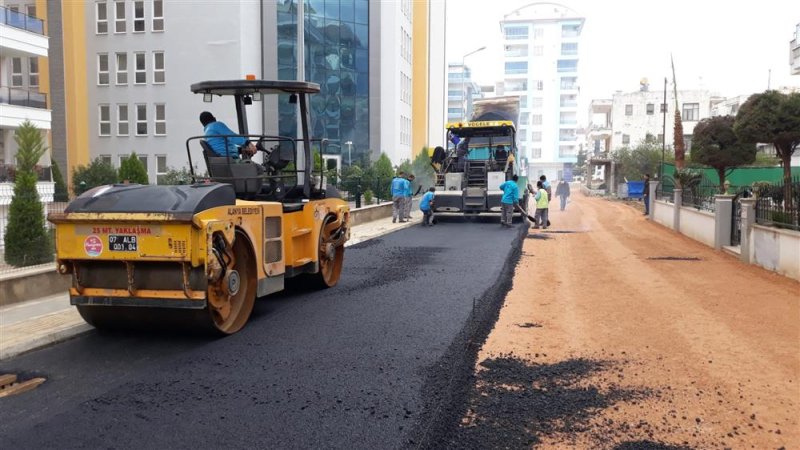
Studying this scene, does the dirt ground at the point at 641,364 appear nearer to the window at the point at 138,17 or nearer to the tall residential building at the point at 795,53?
the tall residential building at the point at 795,53

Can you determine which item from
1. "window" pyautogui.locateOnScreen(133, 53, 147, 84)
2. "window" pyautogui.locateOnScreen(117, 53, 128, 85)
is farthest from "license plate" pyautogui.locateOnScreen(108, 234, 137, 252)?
"window" pyautogui.locateOnScreen(117, 53, 128, 85)

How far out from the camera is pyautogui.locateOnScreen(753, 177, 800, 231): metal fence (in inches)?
433

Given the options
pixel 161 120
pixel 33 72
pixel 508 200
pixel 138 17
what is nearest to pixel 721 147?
pixel 508 200

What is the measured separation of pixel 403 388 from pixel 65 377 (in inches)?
101

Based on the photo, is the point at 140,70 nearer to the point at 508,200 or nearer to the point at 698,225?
the point at 508,200

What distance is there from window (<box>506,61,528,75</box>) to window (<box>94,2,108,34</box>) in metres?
86.0

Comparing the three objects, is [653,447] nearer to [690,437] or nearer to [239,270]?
[690,437]

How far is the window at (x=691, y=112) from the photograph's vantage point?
63.5 metres

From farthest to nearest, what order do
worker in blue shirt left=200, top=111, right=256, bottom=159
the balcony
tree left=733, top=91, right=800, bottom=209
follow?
the balcony → tree left=733, top=91, right=800, bottom=209 → worker in blue shirt left=200, top=111, right=256, bottom=159

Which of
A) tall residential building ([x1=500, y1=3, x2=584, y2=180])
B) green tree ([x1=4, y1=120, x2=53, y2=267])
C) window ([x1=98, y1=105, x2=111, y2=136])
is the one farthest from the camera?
tall residential building ([x1=500, y1=3, x2=584, y2=180])

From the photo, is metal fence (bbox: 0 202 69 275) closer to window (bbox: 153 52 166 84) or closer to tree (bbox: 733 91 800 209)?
tree (bbox: 733 91 800 209)

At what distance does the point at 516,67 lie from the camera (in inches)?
4434

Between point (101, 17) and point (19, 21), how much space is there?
38.9ft

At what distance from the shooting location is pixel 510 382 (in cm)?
516
